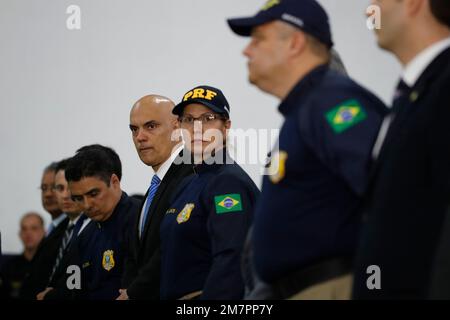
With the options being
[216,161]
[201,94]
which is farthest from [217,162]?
[201,94]

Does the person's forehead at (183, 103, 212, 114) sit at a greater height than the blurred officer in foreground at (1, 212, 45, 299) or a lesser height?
greater

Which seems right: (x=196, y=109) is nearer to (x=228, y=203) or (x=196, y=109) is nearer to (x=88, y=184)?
(x=228, y=203)

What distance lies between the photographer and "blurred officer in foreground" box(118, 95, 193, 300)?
10.2 feet

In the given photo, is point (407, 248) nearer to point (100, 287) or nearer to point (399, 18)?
point (399, 18)

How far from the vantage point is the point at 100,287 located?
367cm

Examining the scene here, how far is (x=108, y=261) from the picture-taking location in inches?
144

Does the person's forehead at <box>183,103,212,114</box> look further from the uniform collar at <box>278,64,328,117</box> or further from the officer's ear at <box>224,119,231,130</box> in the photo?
the uniform collar at <box>278,64,328,117</box>

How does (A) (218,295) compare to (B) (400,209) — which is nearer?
(B) (400,209)

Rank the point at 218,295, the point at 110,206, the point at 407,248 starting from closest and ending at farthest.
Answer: the point at 407,248 < the point at 218,295 < the point at 110,206

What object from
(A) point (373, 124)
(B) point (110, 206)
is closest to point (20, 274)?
(B) point (110, 206)

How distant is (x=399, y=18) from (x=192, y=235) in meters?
1.29

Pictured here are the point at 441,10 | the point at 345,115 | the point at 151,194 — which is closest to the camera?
the point at 441,10

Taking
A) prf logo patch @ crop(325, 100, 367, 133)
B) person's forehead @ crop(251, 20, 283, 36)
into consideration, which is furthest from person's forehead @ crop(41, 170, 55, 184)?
prf logo patch @ crop(325, 100, 367, 133)

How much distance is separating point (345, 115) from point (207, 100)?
4.07ft
